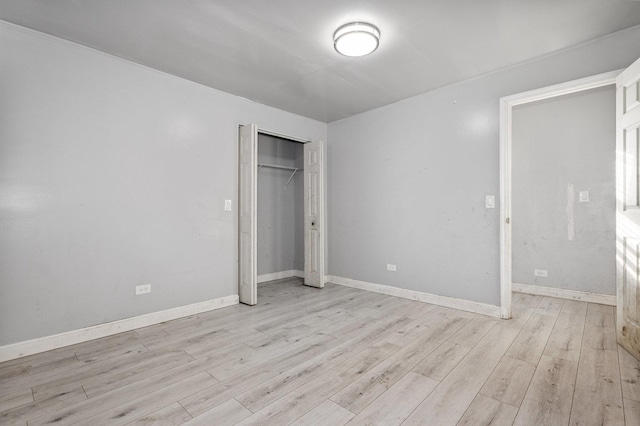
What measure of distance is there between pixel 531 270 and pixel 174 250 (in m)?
4.71

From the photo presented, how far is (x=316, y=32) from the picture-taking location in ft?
8.18

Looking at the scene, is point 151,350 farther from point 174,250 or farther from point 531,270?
point 531,270

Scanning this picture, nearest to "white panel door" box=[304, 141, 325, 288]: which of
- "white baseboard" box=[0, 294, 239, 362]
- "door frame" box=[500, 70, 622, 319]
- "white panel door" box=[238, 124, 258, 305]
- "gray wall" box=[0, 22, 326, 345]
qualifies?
"white panel door" box=[238, 124, 258, 305]

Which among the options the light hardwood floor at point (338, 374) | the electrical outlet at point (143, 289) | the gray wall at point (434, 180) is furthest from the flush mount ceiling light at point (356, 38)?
the electrical outlet at point (143, 289)

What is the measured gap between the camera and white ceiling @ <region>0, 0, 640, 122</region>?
A: 7.23 feet

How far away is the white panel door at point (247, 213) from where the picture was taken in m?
3.70

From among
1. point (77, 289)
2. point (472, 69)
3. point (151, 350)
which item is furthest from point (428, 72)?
point (77, 289)

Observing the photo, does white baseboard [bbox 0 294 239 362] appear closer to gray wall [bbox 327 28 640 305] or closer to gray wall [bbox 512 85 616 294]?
gray wall [bbox 327 28 640 305]

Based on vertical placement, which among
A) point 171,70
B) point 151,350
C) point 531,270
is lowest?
point 151,350

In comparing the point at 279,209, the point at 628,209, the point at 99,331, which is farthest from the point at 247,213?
the point at 628,209

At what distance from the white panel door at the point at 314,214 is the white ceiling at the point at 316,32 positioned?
1334mm

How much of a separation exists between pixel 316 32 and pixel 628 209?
288cm

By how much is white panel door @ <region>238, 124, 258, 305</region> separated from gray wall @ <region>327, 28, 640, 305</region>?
1606mm

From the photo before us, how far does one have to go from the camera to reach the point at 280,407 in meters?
1.74
